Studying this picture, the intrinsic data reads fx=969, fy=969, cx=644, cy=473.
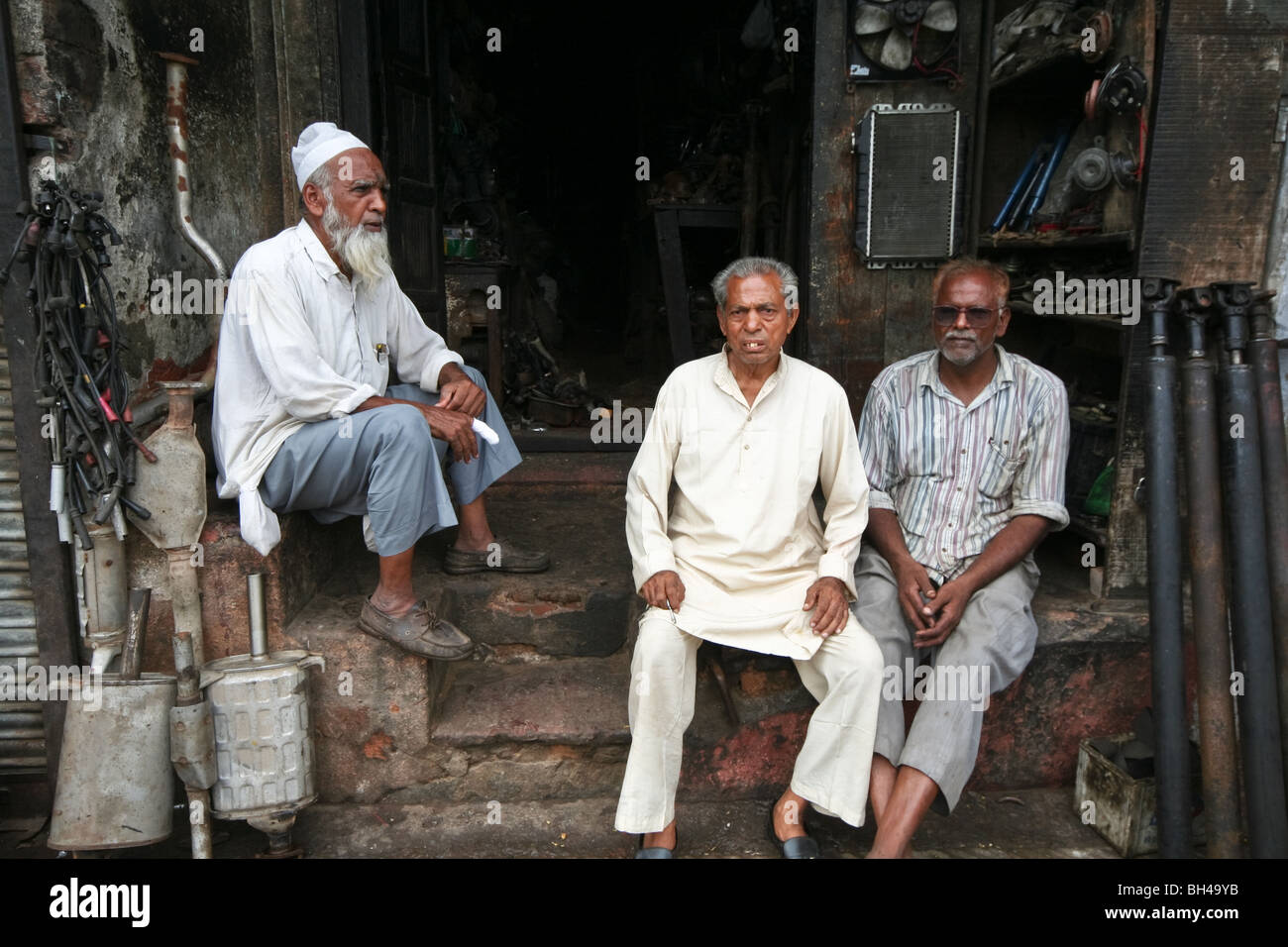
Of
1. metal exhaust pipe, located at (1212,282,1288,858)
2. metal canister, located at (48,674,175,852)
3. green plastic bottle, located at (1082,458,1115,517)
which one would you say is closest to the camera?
Result: metal exhaust pipe, located at (1212,282,1288,858)

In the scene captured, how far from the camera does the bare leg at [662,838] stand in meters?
2.83

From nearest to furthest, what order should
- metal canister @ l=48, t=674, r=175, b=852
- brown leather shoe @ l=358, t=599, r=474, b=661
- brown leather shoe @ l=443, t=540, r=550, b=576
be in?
metal canister @ l=48, t=674, r=175, b=852 < brown leather shoe @ l=358, t=599, r=474, b=661 < brown leather shoe @ l=443, t=540, r=550, b=576

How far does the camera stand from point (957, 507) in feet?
Result: 10.2

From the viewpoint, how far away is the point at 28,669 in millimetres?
3148

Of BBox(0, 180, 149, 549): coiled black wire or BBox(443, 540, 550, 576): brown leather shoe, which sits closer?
BBox(0, 180, 149, 549): coiled black wire

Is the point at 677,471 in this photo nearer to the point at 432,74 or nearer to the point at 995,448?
the point at 995,448

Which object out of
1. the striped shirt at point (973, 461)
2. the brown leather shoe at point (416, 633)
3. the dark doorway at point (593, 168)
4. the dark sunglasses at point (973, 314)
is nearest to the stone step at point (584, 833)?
the brown leather shoe at point (416, 633)

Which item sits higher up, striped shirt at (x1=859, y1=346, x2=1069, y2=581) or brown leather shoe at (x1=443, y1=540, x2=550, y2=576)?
striped shirt at (x1=859, y1=346, x2=1069, y2=581)

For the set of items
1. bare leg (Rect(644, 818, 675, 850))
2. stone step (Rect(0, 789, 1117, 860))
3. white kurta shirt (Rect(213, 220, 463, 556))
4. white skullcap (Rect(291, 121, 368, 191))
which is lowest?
stone step (Rect(0, 789, 1117, 860))

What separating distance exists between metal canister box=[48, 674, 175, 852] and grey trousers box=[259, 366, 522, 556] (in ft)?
2.36

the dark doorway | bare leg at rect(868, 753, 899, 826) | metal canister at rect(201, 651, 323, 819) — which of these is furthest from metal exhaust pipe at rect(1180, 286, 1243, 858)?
metal canister at rect(201, 651, 323, 819)

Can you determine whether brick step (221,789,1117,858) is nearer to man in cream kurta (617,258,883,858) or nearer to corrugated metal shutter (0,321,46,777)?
man in cream kurta (617,258,883,858)

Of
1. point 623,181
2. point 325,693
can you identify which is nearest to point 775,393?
point 325,693

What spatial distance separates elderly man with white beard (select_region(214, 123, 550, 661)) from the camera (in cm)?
307
